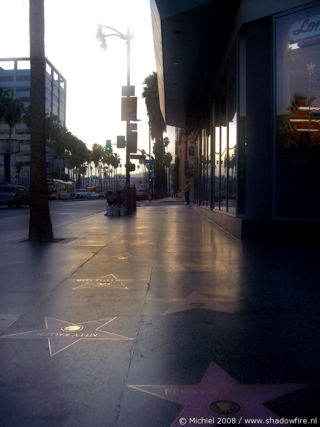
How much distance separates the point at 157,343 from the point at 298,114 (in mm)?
8239

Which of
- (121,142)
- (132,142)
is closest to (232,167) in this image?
(132,142)

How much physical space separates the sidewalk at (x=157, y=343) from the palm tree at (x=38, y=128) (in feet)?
11.1

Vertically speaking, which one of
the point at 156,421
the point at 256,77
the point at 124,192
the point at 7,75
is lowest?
the point at 156,421

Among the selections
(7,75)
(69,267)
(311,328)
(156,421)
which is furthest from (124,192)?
(7,75)

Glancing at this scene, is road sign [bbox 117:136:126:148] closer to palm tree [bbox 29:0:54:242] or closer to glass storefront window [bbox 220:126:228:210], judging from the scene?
glass storefront window [bbox 220:126:228:210]

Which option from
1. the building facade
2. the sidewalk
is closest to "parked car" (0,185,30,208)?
the building facade

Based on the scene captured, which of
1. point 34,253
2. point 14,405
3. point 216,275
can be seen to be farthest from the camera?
point 34,253

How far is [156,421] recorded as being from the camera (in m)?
2.68

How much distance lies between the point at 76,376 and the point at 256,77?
9459mm

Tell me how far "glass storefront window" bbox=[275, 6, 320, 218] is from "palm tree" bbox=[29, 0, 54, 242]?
572 cm

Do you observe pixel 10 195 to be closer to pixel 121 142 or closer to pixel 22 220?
pixel 121 142

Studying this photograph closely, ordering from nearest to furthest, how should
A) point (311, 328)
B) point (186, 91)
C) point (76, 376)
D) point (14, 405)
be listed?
point (14, 405) → point (76, 376) → point (311, 328) → point (186, 91)

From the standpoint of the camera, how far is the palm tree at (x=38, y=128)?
11156 millimetres

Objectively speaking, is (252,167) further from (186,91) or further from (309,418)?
(186,91)
